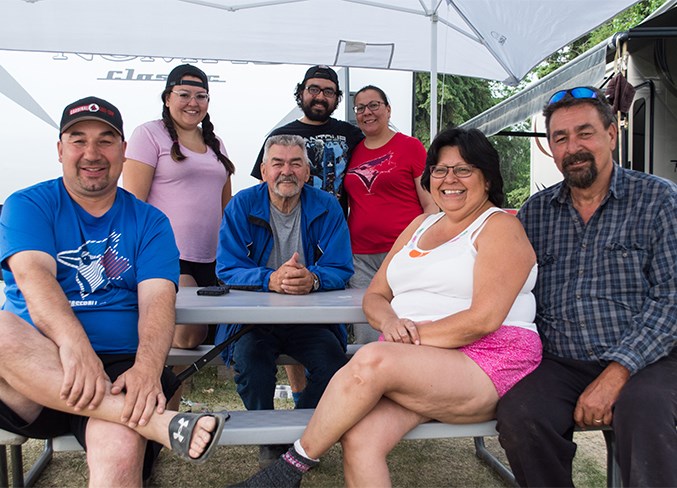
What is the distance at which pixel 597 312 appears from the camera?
6.91 ft

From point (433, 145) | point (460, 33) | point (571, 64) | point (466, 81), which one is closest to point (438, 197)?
point (433, 145)

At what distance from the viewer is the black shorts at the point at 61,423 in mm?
1823

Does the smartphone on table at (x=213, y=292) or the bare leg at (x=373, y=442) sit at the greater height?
the smartphone on table at (x=213, y=292)

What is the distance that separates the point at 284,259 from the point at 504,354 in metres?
1.22

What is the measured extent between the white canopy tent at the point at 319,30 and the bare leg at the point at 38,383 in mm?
3351

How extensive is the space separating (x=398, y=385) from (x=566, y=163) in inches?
44.1

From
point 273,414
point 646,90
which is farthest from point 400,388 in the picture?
point 646,90

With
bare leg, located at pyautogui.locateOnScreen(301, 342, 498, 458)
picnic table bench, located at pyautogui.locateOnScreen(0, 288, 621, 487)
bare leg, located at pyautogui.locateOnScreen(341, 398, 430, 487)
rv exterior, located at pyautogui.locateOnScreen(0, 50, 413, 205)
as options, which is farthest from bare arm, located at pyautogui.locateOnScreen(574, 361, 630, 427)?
rv exterior, located at pyautogui.locateOnScreen(0, 50, 413, 205)

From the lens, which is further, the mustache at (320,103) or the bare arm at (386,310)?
the mustache at (320,103)

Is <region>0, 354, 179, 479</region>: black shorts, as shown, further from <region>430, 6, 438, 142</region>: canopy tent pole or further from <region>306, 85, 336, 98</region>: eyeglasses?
<region>430, 6, 438, 142</region>: canopy tent pole

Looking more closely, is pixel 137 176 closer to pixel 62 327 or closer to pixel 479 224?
pixel 62 327

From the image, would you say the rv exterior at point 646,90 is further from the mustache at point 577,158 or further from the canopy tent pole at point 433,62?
the mustache at point 577,158

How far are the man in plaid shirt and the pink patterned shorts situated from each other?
47mm

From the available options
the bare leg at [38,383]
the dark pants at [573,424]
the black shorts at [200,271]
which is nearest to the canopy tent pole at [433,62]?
the black shorts at [200,271]
